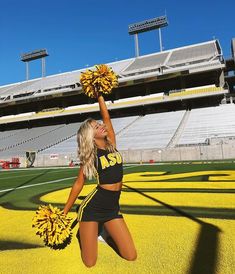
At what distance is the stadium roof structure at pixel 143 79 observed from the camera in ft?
120

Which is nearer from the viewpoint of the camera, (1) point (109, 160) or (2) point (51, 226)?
(2) point (51, 226)

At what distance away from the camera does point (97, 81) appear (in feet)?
12.4

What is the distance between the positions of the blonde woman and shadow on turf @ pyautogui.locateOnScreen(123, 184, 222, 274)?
2.02 feet

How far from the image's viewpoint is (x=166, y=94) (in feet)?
124

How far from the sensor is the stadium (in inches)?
137

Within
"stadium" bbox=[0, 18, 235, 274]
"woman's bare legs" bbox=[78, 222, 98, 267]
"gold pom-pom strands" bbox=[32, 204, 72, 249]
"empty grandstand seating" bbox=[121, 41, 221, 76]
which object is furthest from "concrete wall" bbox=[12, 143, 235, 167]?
"gold pom-pom strands" bbox=[32, 204, 72, 249]

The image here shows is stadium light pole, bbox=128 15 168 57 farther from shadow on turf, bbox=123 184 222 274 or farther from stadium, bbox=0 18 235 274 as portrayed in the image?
shadow on turf, bbox=123 184 222 274

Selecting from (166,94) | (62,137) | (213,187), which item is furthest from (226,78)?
(213,187)

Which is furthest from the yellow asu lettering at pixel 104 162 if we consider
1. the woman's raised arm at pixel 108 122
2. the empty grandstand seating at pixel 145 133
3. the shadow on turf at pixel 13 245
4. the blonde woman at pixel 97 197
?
the empty grandstand seating at pixel 145 133

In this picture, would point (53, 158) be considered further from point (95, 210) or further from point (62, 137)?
point (95, 210)

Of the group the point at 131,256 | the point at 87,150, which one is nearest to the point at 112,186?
the point at 87,150

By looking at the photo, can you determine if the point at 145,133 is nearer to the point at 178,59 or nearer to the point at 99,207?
the point at 178,59

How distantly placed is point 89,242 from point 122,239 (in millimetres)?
337

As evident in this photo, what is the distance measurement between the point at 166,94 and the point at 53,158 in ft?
54.4
